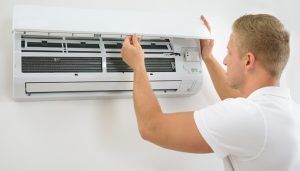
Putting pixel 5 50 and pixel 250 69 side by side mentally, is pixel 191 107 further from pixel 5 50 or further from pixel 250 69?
pixel 5 50

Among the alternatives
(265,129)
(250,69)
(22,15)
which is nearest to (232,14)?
(250,69)

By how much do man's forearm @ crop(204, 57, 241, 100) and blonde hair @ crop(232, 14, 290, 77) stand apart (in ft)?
1.29

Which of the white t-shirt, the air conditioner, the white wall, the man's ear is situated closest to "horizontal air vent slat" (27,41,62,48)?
the air conditioner

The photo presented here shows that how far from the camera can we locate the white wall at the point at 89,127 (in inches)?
58.2

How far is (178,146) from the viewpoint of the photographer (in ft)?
4.22

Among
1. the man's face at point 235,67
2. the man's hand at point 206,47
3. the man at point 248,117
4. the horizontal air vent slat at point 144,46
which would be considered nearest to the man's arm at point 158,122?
the man at point 248,117

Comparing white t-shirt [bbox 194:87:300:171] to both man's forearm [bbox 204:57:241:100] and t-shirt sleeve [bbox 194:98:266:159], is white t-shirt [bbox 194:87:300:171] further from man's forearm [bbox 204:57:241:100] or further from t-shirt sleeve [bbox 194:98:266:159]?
man's forearm [bbox 204:57:241:100]

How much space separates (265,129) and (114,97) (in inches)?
27.9

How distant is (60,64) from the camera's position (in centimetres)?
146

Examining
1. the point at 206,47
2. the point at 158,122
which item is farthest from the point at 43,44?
the point at 206,47

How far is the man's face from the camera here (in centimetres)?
135

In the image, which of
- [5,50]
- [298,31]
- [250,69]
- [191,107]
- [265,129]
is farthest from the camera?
[298,31]

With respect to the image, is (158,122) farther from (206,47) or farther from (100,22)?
(206,47)

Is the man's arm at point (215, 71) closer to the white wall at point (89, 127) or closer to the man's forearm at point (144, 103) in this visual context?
the white wall at point (89, 127)
